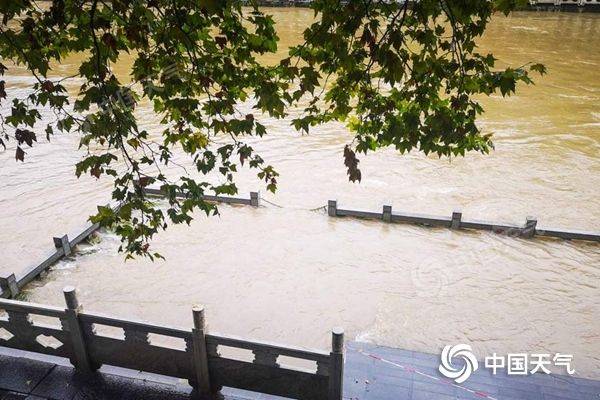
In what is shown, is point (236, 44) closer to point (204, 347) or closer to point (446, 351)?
point (204, 347)

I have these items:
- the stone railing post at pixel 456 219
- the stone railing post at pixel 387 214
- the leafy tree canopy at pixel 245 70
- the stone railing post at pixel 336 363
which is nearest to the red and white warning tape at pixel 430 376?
the stone railing post at pixel 336 363

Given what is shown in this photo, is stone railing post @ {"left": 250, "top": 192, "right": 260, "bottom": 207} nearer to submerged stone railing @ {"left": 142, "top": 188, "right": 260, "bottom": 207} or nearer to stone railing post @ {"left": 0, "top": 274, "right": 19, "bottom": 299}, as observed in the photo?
submerged stone railing @ {"left": 142, "top": 188, "right": 260, "bottom": 207}

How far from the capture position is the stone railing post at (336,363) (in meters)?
4.71

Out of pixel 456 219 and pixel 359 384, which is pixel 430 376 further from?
pixel 456 219

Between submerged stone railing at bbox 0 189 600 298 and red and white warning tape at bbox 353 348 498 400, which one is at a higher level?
submerged stone railing at bbox 0 189 600 298

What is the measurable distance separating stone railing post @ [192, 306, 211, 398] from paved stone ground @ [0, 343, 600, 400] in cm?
30

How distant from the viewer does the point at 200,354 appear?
5.36 metres

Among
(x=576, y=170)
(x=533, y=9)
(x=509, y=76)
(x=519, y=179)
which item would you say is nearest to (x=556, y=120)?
(x=576, y=170)

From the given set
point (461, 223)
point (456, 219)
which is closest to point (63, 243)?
point (456, 219)

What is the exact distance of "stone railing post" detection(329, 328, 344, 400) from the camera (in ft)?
15.5

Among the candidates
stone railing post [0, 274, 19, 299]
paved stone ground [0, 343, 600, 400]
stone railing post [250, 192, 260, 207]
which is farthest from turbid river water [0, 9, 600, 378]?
paved stone ground [0, 343, 600, 400]

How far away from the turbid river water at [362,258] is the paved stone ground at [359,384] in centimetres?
126

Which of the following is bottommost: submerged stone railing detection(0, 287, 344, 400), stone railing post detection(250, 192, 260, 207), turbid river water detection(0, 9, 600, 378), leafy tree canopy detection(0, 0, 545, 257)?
turbid river water detection(0, 9, 600, 378)

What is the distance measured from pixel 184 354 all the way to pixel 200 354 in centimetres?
26
